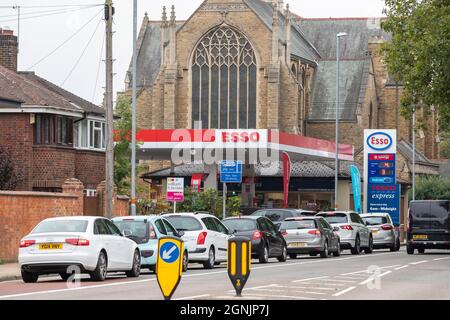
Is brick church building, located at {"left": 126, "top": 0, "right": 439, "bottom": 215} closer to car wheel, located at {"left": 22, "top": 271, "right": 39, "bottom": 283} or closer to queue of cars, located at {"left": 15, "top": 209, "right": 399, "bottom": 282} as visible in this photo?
queue of cars, located at {"left": 15, "top": 209, "right": 399, "bottom": 282}

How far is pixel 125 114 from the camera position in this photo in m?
67.8

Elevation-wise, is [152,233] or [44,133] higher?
[44,133]

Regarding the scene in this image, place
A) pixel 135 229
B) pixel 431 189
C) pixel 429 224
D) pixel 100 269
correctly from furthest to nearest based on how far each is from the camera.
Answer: pixel 431 189, pixel 429 224, pixel 135 229, pixel 100 269

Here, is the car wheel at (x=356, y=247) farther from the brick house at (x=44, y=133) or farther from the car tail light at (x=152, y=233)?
the car tail light at (x=152, y=233)

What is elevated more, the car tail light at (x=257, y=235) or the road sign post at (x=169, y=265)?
the road sign post at (x=169, y=265)

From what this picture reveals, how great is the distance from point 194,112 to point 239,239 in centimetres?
6860

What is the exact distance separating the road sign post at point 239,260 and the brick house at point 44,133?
24.6 m

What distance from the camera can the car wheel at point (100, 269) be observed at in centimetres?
2725

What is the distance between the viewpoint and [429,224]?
4538 cm

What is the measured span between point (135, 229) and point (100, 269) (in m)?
4.20

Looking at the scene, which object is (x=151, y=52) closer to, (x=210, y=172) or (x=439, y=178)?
(x=439, y=178)

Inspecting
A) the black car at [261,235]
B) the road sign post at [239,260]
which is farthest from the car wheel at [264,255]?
the road sign post at [239,260]

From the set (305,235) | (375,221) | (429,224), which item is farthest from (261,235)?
(375,221)

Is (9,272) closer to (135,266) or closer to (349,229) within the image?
(135,266)
